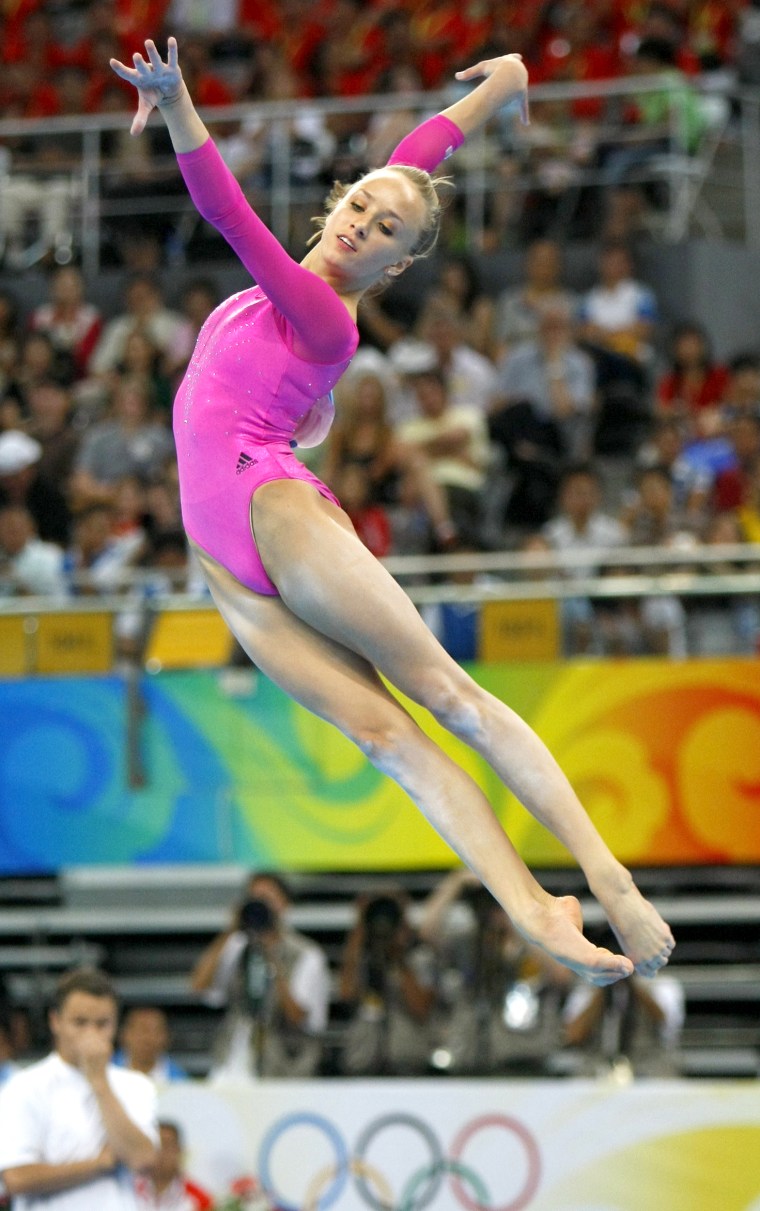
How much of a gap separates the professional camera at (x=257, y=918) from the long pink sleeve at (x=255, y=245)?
4314mm

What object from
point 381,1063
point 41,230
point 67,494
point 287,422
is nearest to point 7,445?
point 67,494

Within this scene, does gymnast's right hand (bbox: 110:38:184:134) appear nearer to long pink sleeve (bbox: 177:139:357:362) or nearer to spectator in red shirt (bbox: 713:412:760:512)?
long pink sleeve (bbox: 177:139:357:362)

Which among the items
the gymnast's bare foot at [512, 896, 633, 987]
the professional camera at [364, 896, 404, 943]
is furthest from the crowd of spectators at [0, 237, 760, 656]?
the gymnast's bare foot at [512, 896, 633, 987]

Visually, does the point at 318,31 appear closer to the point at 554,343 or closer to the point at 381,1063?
the point at 554,343

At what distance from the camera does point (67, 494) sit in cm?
993

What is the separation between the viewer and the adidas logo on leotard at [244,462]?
3.96 meters

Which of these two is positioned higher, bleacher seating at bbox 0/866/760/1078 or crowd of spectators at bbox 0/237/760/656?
crowd of spectators at bbox 0/237/760/656

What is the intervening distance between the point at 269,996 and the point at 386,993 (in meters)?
0.48

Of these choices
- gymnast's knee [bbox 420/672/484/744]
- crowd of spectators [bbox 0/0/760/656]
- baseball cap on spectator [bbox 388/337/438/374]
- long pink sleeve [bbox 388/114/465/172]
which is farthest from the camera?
baseball cap on spectator [bbox 388/337/438/374]

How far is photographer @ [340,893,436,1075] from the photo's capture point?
7566 millimetres

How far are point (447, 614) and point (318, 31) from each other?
5.90 metres

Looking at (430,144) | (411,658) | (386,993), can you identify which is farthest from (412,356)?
(411,658)

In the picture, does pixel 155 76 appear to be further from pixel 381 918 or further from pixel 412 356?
pixel 412 356

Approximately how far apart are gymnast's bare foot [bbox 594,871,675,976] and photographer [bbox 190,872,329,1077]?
398 cm
